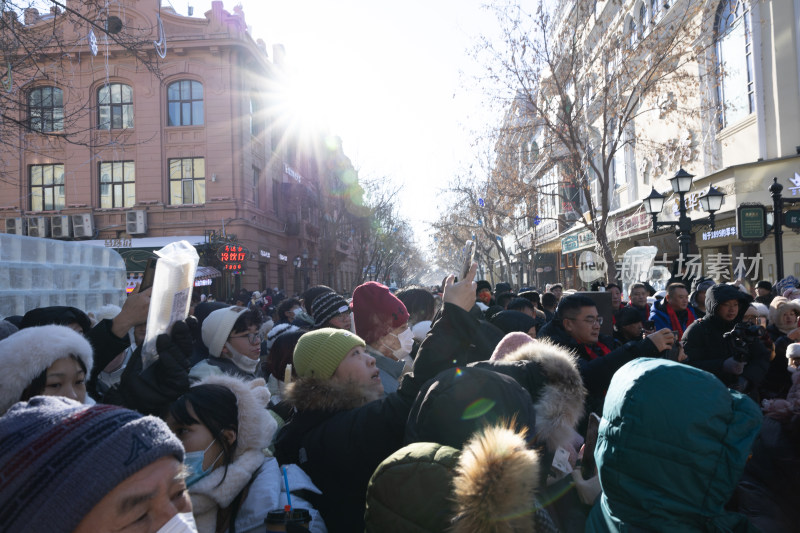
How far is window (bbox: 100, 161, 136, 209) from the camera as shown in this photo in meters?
Result: 26.6

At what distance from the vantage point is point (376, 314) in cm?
378

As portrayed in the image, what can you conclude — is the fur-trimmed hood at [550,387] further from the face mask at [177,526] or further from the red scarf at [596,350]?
the red scarf at [596,350]

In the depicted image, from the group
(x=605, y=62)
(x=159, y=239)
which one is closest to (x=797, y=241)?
(x=605, y=62)

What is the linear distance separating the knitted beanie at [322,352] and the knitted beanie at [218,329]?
50.5 inches

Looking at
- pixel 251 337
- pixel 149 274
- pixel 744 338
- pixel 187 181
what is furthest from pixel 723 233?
pixel 187 181

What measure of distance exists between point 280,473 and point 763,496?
213 centimetres

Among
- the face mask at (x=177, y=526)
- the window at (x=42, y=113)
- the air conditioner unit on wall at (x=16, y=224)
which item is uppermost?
the air conditioner unit on wall at (x=16, y=224)

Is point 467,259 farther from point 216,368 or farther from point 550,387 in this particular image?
point 216,368

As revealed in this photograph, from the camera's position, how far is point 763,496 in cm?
241

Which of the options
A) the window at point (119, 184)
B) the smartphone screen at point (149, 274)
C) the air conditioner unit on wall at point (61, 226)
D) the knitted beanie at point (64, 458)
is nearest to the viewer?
the knitted beanie at point (64, 458)

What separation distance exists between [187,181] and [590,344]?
2606 centimetres

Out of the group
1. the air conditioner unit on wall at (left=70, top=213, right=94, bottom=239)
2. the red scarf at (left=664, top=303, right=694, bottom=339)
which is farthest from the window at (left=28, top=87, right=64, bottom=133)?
the air conditioner unit on wall at (left=70, top=213, right=94, bottom=239)

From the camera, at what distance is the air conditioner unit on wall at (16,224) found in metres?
25.6

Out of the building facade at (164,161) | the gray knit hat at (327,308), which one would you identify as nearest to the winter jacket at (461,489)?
the gray knit hat at (327,308)
